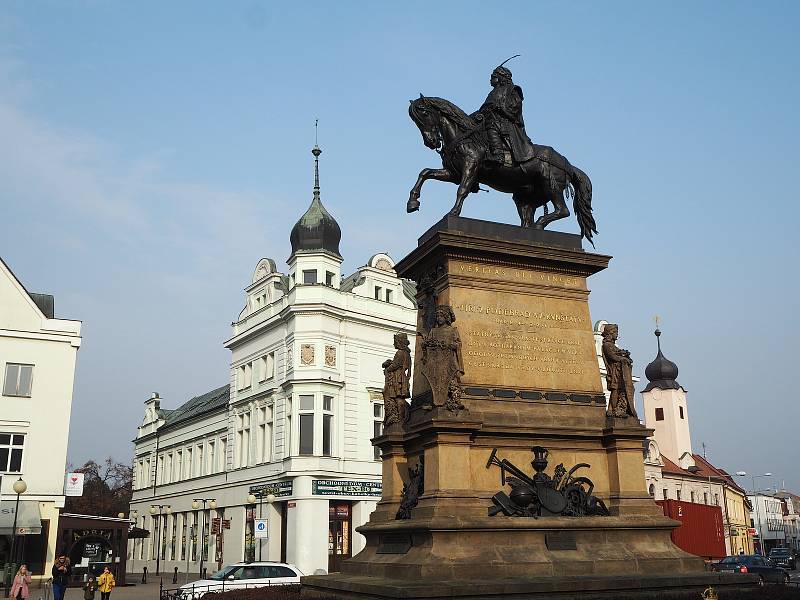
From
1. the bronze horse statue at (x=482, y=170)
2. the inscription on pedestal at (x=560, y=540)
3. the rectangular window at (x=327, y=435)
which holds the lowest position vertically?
the inscription on pedestal at (x=560, y=540)

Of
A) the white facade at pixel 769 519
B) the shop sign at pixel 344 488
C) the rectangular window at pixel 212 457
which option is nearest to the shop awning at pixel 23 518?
the shop sign at pixel 344 488

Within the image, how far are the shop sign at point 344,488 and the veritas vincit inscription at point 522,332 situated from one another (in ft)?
98.8

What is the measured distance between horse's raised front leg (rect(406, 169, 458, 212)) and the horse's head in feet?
1.64

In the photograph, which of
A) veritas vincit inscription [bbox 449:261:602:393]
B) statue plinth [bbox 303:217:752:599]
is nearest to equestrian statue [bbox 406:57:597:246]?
statue plinth [bbox 303:217:752:599]

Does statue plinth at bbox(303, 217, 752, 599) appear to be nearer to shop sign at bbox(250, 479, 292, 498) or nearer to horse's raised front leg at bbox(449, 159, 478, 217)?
horse's raised front leg at bbox(449, 159, 478, 217)

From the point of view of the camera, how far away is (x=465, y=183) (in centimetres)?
1597

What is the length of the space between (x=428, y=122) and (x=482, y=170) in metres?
1.48

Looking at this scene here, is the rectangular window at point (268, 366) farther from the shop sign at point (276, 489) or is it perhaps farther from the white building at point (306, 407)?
the shop sign at point (276, 489)

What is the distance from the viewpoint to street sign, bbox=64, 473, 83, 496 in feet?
129

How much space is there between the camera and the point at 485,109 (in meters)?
16.7

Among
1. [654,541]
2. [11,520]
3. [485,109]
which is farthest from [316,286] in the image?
[654,541]

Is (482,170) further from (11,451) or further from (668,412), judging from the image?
(668,412)

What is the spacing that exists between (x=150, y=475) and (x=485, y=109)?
202 feet

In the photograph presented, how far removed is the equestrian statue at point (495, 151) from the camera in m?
16.3
